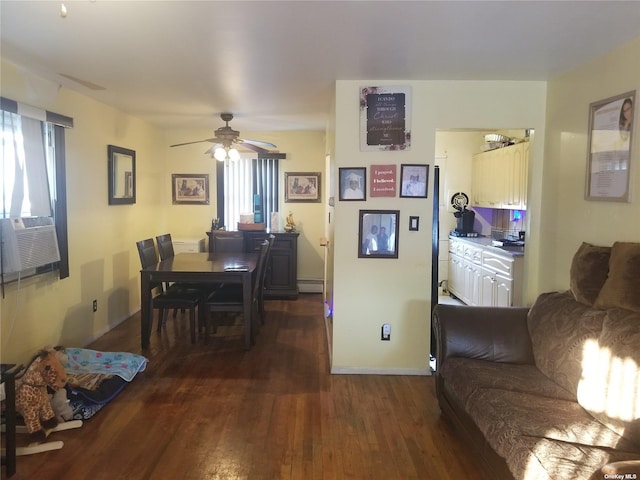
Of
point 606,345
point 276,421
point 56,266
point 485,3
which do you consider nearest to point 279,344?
point 276,421

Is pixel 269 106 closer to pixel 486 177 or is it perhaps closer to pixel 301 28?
pixel 301 28

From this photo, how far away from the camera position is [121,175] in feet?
15.4

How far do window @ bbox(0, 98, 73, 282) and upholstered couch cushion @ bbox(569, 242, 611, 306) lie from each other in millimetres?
3686

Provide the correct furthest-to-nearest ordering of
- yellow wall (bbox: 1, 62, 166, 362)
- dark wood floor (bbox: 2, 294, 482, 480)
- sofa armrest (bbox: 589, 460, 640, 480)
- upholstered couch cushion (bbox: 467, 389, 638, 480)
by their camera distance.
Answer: yellow wall (bbox: 1, 62, 166, 362) < dark wood floor (bbox: 2, 294, 482, 480) < upholstered couch cushion (bbox: 467, 389, 638, 480) < sofa armrest (bbox: 589, 460, 640, 480)

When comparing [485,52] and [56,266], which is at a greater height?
[485,52]

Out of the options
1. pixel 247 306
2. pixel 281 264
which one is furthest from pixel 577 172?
pixel 281 264

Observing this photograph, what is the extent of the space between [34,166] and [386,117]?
2.68m

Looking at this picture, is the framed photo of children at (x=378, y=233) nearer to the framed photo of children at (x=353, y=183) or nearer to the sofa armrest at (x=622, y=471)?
the framed photo of children at (x=353, y=183)

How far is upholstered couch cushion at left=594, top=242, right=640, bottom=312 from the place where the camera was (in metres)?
2.15

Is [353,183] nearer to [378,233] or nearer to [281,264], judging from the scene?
[378,233]

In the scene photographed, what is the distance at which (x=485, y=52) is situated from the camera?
8.63 ft

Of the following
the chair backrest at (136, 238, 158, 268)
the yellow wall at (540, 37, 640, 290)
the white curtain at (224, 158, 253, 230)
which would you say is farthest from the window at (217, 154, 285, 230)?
the yellow wall at (540, 37, 640, 290)

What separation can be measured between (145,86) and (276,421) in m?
2.76

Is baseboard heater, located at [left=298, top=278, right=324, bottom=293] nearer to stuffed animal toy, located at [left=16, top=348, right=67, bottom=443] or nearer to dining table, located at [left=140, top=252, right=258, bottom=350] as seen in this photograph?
dining table, located at [left=140, top=252, right=258, bottom=350]
